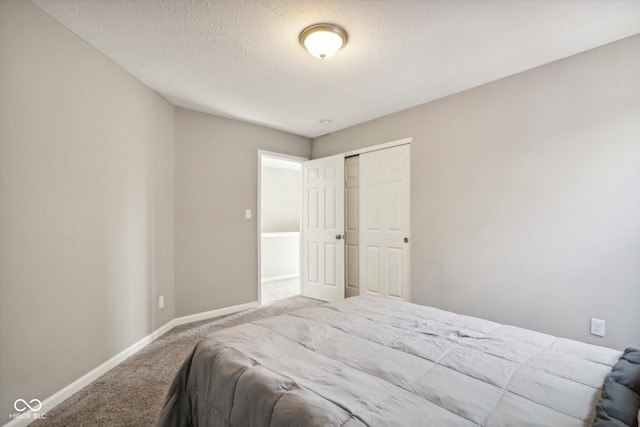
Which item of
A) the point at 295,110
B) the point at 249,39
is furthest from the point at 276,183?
the point at 249,39

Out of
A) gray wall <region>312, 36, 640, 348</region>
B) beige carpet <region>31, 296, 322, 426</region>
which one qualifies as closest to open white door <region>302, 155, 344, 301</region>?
gray wall <region>312, 36, 640, 348</region>

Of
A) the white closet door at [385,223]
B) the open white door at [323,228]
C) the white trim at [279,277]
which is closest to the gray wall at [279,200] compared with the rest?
the white trim at [279,277]

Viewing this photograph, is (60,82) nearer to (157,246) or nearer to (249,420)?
(157,246)

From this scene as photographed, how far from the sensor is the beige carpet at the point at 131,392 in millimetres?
1743

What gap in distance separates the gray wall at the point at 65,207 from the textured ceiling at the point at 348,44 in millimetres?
275

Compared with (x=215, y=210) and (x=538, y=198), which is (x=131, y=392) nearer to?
(x=215, y=210)

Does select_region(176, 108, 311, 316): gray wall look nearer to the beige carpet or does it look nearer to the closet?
the beige carpet

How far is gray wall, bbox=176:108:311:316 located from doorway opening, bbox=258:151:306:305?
139cm

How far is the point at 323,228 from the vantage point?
4391 millimetres

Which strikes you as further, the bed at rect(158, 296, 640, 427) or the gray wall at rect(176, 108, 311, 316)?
the gray wall at rect(176, 108, 311, 316)

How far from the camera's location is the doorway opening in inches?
229

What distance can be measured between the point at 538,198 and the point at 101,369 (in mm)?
3708

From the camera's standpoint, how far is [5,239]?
5.23ft

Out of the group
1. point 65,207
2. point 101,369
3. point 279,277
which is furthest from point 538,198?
point 279,277
